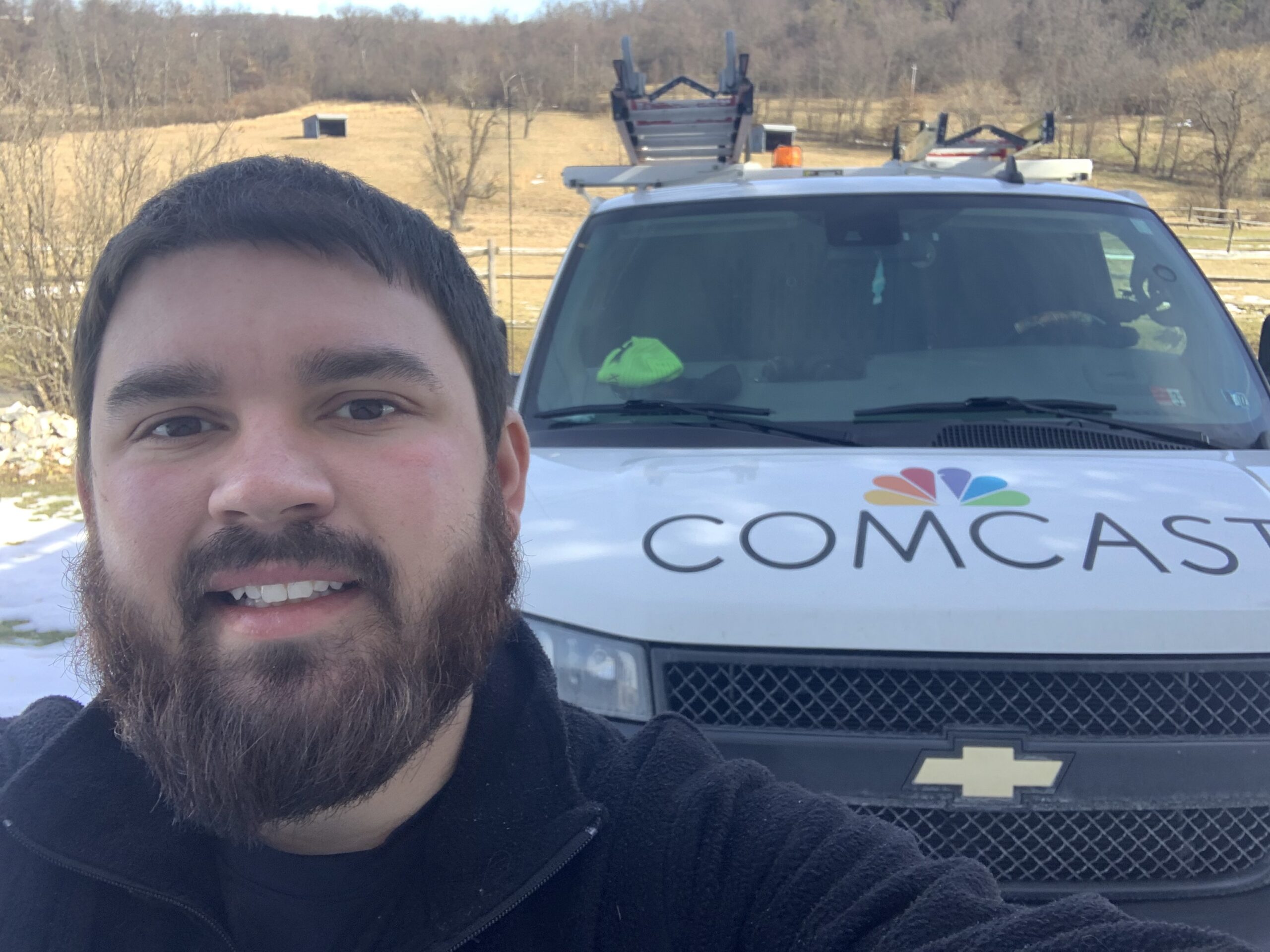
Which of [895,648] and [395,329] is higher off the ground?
[395,329]

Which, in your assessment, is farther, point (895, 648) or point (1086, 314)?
point (1086, 314)

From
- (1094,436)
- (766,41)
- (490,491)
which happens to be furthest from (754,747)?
(766,41)

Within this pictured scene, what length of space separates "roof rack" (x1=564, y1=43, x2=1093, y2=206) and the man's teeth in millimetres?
3128

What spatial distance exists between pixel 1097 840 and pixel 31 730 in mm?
1788

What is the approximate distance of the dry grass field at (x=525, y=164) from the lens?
27.5 meters

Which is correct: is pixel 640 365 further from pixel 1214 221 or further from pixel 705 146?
pixel 1214 221

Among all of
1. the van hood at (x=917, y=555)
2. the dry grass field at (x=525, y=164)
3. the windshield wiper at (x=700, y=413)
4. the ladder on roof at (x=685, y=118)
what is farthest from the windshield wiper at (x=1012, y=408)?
the dry grass field at (x=525, y=164)

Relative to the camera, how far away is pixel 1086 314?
3326 millimetres

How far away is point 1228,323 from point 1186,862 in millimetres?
1796

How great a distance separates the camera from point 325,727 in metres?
1.38

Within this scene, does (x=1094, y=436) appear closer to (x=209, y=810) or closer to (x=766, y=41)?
(x=209, y=810)

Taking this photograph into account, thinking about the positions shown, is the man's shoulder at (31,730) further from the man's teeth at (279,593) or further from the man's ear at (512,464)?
the man's ear at (512,464)

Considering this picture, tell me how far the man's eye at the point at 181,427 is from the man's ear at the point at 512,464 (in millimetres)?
430

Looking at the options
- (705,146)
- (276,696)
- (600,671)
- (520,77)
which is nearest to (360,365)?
(276,696)
